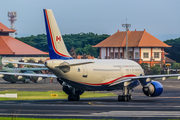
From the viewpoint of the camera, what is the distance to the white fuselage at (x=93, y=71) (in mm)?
36375

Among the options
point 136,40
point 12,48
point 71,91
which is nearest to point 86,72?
point 71,91

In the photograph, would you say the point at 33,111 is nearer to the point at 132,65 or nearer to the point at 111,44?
the point at 132,65

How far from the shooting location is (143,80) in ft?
137

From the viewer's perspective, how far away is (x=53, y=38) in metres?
37.5

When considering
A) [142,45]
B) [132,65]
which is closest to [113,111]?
[132,65]

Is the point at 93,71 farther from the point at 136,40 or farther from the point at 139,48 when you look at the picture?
the point at 136,40

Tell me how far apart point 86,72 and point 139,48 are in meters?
102

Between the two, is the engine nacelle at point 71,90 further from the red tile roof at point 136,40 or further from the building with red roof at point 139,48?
the red tile roof at point 136,40

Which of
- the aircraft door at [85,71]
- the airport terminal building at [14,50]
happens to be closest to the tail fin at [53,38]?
the aircraft door at [85,71]

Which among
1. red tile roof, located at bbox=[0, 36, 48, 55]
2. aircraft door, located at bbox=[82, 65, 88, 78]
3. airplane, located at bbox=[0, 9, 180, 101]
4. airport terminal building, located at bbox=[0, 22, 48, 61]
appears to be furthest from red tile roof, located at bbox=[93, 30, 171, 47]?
aircraft door, located at bbox=[82, 65, 88, 78]

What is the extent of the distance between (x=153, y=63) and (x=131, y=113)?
364 feet

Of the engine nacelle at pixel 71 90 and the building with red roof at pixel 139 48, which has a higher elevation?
the building with red roof at pixel 139 48

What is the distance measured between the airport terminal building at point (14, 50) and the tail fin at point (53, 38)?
118 metres

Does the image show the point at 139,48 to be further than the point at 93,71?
Yes
